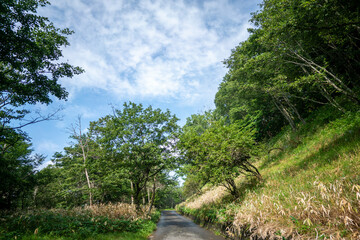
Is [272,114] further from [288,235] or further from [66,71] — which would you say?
[66,71]

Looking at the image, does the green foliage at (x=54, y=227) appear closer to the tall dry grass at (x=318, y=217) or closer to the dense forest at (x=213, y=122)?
the dense forest at (x=213, y=122)

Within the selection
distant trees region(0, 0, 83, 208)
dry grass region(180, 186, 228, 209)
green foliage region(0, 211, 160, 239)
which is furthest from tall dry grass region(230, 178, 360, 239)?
distant trees region(0, 0, 83, 208)

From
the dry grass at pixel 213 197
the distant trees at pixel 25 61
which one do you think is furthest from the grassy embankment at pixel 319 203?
the distant trees at pixel 25 61

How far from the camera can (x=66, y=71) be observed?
30.9 ft

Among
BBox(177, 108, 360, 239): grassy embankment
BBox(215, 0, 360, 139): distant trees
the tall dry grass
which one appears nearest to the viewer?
the tall dry grass

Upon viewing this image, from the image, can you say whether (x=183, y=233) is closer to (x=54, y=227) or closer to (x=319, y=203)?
(x=54, y=227)

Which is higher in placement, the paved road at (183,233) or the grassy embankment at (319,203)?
the grassy embankment at (319,203)

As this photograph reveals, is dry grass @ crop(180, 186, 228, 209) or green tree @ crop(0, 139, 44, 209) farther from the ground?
green tree @ crop(0, 139, 44, 209)

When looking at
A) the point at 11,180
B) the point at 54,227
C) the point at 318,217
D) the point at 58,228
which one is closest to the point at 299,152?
the point at 318,217

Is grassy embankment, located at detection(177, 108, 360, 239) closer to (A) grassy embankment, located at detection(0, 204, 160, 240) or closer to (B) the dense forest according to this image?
(B) the dense forest

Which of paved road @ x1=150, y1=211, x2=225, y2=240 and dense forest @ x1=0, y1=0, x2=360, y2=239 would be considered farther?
paved road @ x1=150, y1=211, x2=225, y2=240

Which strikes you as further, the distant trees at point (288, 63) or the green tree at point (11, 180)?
the green tree at point (11, 180)

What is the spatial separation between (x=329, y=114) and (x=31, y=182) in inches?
978

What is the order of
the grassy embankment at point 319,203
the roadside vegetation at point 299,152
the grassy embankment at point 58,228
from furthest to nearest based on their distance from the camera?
1. the grassy embankment at point 58,228
2. the roadside vegetation at point 299,152
3. the grassy embankment at point 319,203
